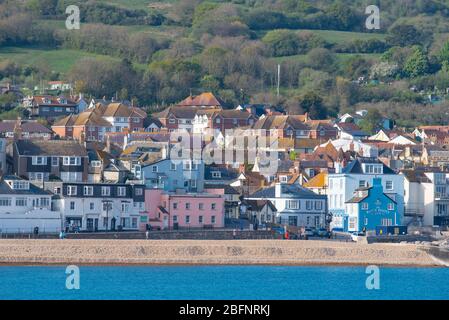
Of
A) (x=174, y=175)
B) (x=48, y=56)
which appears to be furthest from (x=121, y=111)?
(x=174, y=175)

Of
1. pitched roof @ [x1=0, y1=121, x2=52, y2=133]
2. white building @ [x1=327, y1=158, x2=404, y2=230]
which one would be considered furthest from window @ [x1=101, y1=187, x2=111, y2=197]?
pitched roof @ [x1=0, y1=121, x2=52, y2=133]

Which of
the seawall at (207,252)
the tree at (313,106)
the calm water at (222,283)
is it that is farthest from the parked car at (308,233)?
the tree at (313,106)

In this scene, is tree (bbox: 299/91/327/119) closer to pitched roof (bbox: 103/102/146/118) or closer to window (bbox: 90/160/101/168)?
pitched roof (bbox: 103/102/146/118)

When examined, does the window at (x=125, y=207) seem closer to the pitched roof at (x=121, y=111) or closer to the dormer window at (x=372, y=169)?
the dormer window at (x=372, y=169)

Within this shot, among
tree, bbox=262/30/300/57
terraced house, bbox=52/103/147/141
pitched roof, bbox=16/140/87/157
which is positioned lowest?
pitched roof, bbox=16/140/87/157

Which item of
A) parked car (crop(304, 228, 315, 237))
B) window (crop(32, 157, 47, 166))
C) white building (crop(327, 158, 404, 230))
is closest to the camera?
parked car (crop(304, 228, 315, 237))

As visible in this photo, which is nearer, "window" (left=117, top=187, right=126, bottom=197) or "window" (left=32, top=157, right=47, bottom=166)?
"window" (left=117, top=187, right=126, bottom=197)

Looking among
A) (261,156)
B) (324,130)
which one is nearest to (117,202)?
(261,156)
